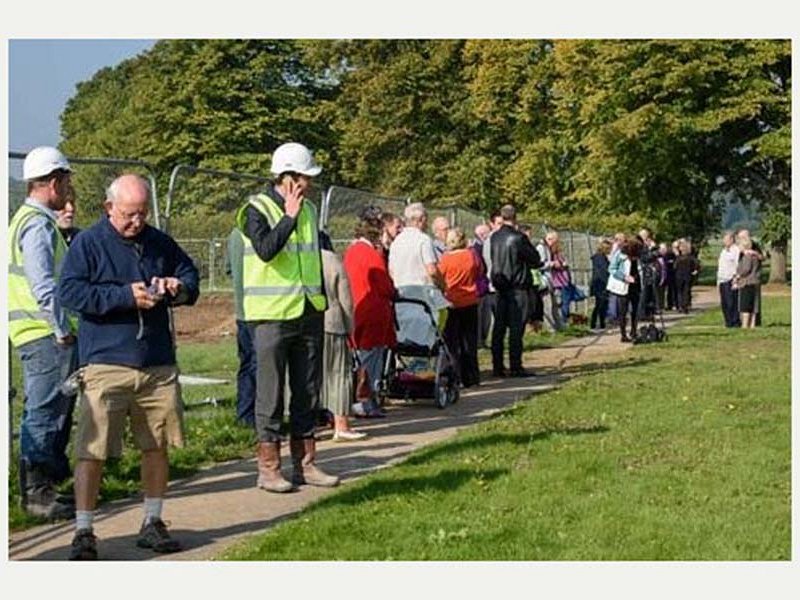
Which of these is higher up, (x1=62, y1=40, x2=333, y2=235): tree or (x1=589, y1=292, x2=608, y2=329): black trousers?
(x1=62, y1=40, x2=333, y2=235): tree

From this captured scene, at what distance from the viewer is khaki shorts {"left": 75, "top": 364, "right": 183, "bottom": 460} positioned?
7617 mm

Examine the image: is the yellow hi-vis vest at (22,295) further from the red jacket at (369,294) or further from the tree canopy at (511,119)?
the tree canopy at (511,119)

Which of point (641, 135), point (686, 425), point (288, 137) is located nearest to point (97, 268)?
point (686, 425)

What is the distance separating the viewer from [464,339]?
15844 mm

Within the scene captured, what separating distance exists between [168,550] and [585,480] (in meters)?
3.05

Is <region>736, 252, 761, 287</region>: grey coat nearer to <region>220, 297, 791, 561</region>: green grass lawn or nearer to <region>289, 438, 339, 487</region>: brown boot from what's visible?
<region>220, 297, 791, 561</region>: green grass lawn

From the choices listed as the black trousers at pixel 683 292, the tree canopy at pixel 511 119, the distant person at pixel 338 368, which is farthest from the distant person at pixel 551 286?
the tree canopy at pixel 511 119

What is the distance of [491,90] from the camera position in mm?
56812

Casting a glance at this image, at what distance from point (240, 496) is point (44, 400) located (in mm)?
1420

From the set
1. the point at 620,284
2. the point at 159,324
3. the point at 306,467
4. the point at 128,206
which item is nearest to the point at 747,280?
the point at 620,284

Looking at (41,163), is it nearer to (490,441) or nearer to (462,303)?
(490,441)

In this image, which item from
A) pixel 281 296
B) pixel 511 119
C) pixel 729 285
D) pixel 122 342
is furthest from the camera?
pixel 511 119

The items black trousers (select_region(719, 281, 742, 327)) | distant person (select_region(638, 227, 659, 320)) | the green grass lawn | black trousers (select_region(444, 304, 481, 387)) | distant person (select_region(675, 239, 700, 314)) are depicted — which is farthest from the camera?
distant person (select_region(675, 239, 700, 314))

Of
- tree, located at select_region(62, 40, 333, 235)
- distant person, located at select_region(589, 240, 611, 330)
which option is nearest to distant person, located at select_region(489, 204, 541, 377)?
distant person, located at select_region(589, 240, 611, 330)
